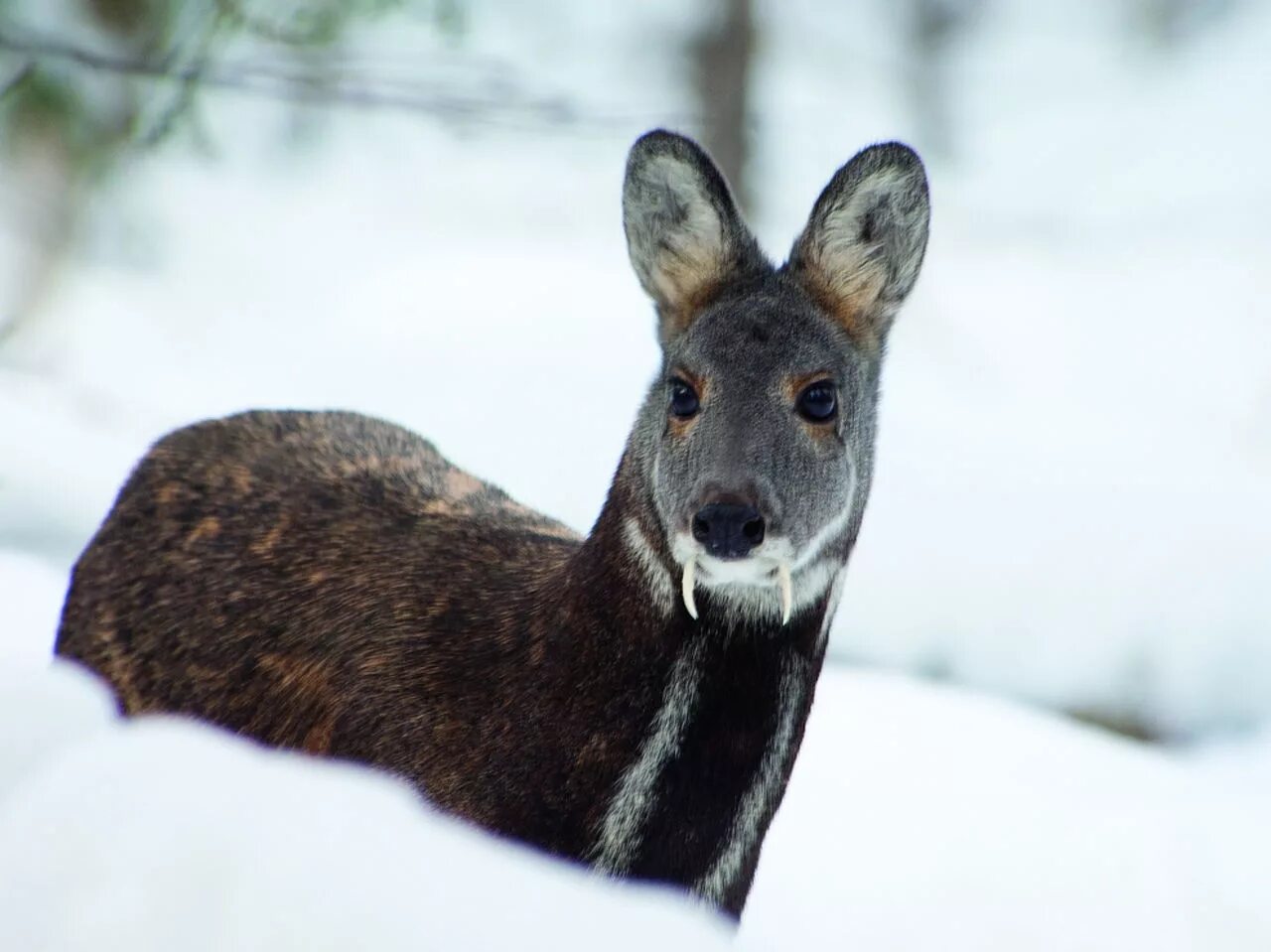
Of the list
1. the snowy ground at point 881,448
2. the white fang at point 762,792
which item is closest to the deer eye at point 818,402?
the white fang at point 762,792

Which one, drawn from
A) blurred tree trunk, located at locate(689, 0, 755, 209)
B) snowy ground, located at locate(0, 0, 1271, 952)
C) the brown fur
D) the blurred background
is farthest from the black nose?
blurred tree trunk, located at locate(689, 0, 755, 209)

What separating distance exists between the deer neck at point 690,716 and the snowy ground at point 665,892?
221 mm

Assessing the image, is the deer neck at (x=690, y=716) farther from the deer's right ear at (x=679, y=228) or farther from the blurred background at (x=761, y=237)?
the blurred background at (x=761, y=237)

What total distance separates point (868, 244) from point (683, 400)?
2.45ft

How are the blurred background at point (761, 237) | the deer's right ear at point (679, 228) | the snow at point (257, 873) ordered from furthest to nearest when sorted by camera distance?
the blurred background at point (761, 237), the deer's right ear at point (679, 228), the snow at point (257, 873)

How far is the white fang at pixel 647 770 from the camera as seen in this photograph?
3.45 m

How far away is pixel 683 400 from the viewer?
374 centimetres

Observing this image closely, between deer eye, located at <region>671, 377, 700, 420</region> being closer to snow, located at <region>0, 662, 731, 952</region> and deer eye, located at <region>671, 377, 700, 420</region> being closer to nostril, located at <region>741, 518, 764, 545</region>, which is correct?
nostril, located at <region>741, 518, 764, 545</region>

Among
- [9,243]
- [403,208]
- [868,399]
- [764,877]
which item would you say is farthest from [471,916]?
[403,208]

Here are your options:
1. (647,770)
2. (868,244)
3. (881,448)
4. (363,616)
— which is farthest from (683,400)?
(881,448)

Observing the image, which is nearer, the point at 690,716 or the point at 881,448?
the point at 690,716

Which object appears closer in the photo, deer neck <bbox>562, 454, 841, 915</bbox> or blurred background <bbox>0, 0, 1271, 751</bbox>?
deer neck <bbox>562, 454, 841, 915</bbox>

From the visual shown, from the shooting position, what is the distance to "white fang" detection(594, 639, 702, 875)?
345 centimetres

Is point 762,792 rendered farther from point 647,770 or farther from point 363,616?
point 363,616
